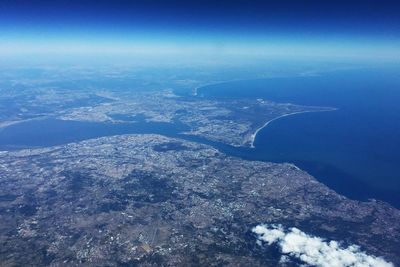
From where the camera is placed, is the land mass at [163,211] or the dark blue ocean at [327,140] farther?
the dark blue ocean at [327,140]

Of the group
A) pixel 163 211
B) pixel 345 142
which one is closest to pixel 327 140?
pixel 345 142

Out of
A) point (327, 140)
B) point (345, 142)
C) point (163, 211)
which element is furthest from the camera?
point (327, 140)

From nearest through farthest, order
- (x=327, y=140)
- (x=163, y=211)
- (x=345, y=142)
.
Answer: (x=163, y=211)
(x=345, y=142)
(x=327, y=140)

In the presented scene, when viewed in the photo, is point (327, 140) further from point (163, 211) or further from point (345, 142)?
point (163, 211)

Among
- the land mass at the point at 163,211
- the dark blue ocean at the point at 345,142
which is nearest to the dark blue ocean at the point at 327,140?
the dark blue ocean at the point at 345,142

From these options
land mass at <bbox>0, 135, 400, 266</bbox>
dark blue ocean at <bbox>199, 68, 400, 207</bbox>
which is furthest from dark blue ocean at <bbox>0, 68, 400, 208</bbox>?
land mass at <bbox>0, 135, 400, 266</bbox>

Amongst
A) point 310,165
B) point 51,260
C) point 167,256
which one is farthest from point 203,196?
point 310,165

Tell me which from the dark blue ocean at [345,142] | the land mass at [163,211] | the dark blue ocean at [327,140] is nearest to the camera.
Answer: the land mass at [163,211]

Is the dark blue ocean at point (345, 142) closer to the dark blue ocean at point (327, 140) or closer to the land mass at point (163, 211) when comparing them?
the dark blue ocean at point (327, 140)
